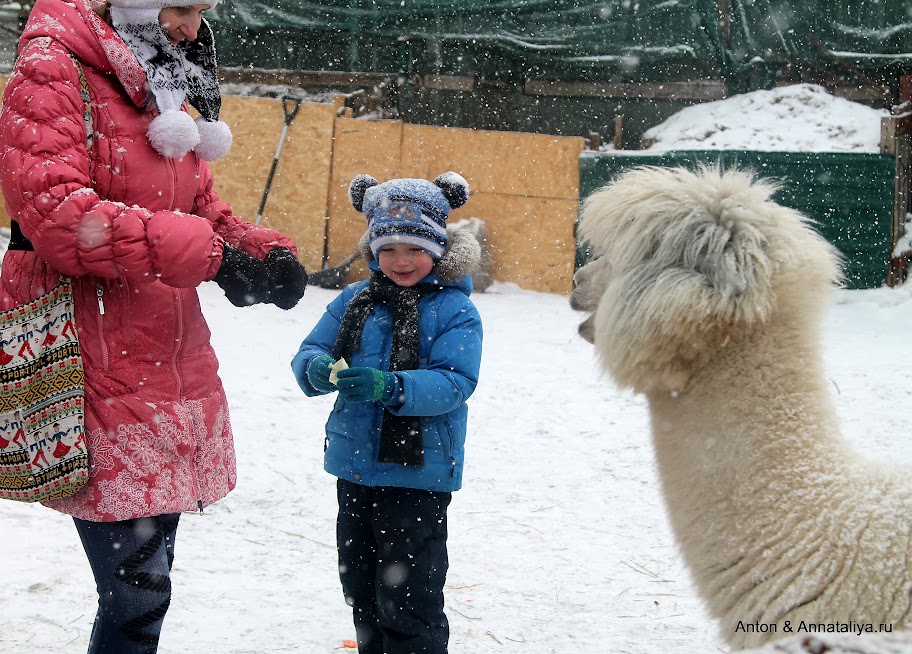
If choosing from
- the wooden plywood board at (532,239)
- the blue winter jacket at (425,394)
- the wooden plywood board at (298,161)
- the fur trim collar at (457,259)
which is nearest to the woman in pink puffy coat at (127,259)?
the blue winter jacket at (425,394)

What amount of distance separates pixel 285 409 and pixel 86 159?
4.04m

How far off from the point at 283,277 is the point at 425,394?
49 cm

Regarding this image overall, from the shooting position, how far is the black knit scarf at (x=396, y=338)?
236cm

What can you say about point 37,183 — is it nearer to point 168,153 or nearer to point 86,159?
point 86,159

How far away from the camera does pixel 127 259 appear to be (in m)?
1.79

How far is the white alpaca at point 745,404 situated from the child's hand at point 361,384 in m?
0.62

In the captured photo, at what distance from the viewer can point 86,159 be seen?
1818 millimetres

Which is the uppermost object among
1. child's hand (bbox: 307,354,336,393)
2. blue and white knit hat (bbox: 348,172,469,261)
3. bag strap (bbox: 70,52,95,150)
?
bag strap (bbox: 70,52,95,150)

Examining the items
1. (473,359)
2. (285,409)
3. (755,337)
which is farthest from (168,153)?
(285,409)

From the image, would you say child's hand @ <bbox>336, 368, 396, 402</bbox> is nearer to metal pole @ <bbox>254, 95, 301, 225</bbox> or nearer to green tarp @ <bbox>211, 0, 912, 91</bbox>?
metal pole @ <bbox>254, 95, 301, 225</bbox>

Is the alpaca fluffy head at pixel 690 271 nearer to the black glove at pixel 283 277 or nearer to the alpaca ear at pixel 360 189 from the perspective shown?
the black glove at pixel 283 277

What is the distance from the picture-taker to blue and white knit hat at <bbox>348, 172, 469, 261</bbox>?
8.09 ft

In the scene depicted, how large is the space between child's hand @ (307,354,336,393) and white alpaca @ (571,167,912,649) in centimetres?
79

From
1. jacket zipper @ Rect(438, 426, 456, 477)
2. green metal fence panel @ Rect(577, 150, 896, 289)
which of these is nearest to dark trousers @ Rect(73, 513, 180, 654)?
jacket zipper @ Rect(438, 426, 456, 477)
